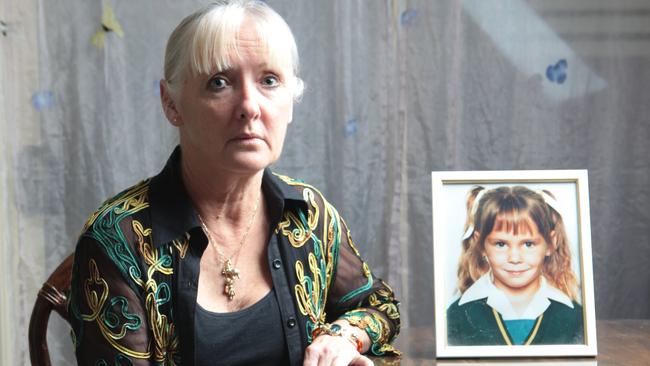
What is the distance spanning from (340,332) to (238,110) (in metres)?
0.43

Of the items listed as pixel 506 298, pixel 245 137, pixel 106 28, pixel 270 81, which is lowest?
pixel 506 298

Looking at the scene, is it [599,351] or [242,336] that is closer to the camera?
[242,336]

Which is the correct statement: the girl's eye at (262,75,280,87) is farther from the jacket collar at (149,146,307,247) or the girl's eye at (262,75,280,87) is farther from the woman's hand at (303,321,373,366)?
the woman's hand at (303,321,373,366)

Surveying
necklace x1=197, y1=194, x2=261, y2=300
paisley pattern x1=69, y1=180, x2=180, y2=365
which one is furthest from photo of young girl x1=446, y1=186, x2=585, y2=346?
paisley pattern x1=69, y1=180, x2=180, y2=365

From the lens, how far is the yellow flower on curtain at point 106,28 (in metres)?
2.63

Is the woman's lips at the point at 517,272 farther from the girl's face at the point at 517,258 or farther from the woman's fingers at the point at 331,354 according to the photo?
the woman's fingers at the point at 331,354

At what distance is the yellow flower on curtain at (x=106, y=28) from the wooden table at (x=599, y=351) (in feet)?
4.49

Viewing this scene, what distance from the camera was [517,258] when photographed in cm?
165

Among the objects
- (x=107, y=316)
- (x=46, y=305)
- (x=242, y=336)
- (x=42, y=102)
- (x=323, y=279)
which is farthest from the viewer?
(x=42, y=102)

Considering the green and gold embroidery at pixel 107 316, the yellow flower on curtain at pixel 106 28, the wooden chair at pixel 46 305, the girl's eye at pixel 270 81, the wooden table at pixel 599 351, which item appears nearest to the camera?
the green and gold embroidery at pixel 107 316

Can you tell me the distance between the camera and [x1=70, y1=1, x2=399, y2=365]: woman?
1394 mm

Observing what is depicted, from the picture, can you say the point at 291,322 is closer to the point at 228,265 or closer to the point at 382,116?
the point at 228,265

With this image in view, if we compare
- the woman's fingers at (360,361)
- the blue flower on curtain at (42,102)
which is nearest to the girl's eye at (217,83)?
the woman's fingers at (360,361)

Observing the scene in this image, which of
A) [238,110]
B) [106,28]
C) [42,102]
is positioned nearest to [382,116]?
[106,28]
